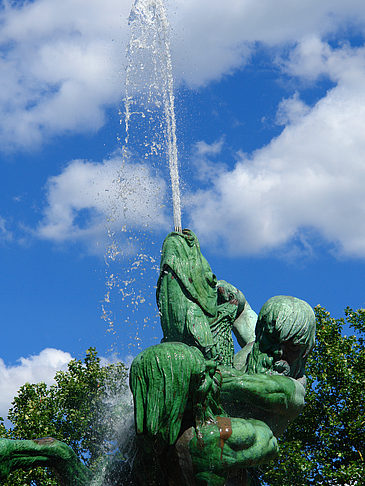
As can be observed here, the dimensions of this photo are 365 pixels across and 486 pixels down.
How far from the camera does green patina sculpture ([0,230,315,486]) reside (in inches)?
208

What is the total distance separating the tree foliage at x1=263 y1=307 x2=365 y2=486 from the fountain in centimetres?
1018

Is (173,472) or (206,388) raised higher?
(206,388)

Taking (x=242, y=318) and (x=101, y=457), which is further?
(x=242, y=318)

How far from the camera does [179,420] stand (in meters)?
5.27

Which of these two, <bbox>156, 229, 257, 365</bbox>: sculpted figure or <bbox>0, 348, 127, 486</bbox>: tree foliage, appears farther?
<bbox>0, 348, 127, 486</bbox>: tree foliage

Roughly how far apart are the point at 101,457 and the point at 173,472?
3.26 feet

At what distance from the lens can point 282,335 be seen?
6.36 meters

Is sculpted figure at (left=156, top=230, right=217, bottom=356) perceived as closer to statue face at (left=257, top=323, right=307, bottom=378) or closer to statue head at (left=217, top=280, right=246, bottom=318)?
statue head at (left=217, top=280, right=246, bottom=318)

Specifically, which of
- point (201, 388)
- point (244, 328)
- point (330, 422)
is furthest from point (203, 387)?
point (330, 422)

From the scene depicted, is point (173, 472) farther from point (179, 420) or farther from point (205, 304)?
point (205, 304)

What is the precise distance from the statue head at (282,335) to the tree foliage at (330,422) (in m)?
10.5

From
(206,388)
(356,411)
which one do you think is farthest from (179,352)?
(356,411)

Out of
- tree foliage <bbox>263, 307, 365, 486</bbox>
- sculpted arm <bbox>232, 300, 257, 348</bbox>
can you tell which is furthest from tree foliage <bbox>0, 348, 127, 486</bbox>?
sculpted arm <bbox>232, 300, 257, 348</bbox>

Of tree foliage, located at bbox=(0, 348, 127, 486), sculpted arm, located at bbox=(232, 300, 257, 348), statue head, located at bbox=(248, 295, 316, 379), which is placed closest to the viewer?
statue head, located at bbox=(248, 295, 316, 379)
